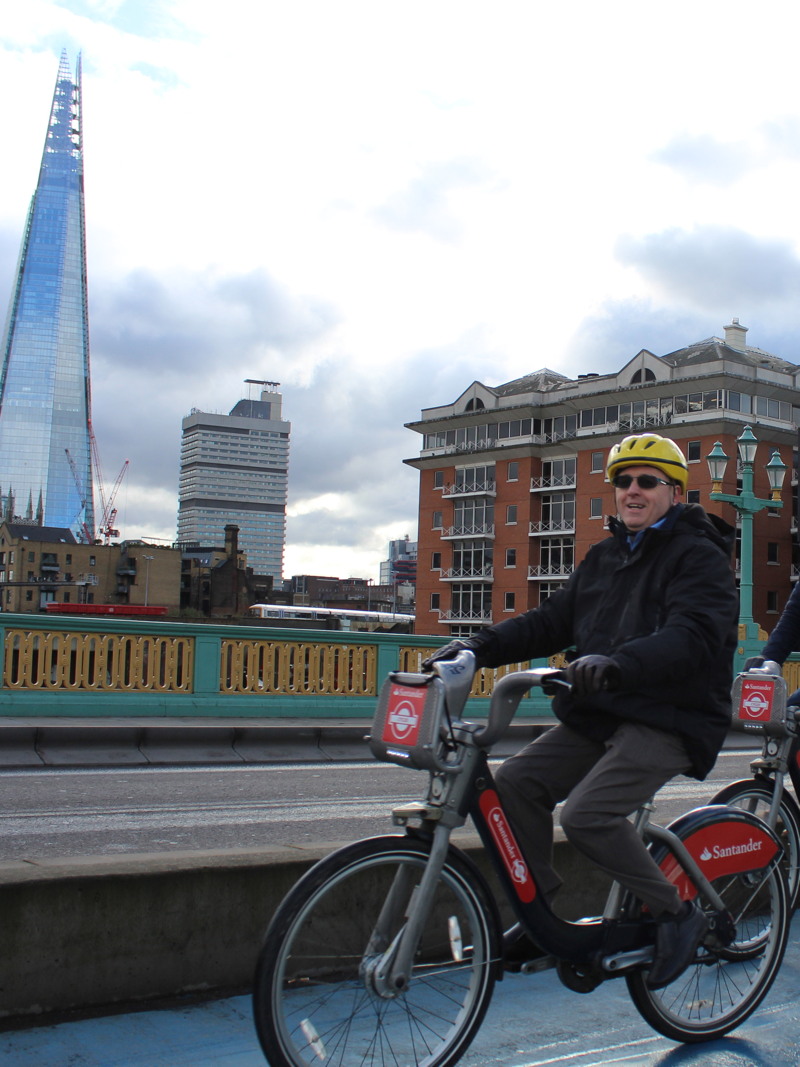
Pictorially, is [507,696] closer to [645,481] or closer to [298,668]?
[645,481]

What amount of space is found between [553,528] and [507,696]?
8377 centimetres

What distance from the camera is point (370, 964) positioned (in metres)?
3.05

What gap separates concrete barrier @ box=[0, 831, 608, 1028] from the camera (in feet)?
11.7

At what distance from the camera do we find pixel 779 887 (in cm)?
420

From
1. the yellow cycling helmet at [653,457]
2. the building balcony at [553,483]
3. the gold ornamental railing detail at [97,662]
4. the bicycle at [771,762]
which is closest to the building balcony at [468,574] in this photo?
the building balcony at [553,483]

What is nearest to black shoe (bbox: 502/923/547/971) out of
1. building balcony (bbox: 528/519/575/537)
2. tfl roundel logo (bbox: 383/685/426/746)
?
tfl roundel logo (bbox: 383/685/426/746)

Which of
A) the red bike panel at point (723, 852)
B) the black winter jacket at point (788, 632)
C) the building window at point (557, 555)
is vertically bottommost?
the red bike panel at point (723, 852)

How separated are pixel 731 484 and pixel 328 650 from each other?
63705 millimetres

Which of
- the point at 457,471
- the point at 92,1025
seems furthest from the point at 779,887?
the point at 457,471

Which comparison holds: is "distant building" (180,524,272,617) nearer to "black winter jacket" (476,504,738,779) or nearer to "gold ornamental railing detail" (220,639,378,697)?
"gold ornamental railing detail" (220,639,378,697)

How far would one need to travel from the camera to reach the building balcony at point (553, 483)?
84750 mm

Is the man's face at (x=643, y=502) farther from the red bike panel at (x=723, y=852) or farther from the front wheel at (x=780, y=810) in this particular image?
the front wheel at (x=780, y=810)

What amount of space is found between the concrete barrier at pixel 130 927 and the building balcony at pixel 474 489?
85.0 m

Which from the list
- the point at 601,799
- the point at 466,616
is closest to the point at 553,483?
the point at 466,616
